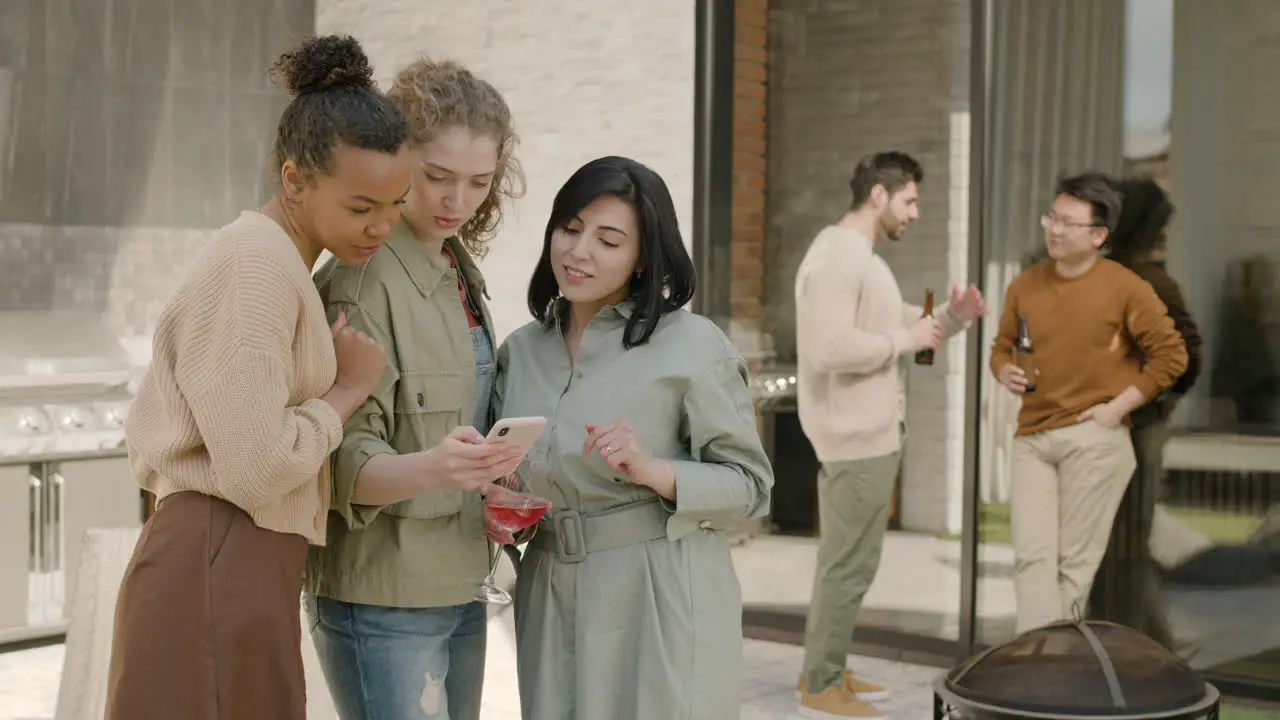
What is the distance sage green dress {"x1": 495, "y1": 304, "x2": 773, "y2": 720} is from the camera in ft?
7.88

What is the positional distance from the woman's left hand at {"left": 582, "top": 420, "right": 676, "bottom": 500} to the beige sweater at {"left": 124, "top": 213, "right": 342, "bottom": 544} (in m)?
0.41

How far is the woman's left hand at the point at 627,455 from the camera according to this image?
228 cm

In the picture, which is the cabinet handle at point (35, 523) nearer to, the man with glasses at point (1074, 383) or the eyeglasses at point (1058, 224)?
the man with glasses at point (1074, 383)

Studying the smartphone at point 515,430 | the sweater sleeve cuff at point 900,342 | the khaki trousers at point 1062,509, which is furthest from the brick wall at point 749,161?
the smartphone at point 515,430

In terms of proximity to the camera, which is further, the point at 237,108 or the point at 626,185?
the point at 237,108

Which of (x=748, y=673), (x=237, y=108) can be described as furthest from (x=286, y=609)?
(x=237, y=108)

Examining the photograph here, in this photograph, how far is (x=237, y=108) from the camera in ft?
23.4

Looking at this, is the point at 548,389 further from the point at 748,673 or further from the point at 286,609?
the point at 748,673

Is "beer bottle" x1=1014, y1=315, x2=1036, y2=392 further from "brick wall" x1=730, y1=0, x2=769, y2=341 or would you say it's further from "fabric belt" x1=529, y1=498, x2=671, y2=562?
"fabric belt" x1=529, y1=498, x2=671, y2=562

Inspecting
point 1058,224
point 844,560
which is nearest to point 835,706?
point 844,560

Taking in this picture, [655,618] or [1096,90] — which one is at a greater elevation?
[1096,90]

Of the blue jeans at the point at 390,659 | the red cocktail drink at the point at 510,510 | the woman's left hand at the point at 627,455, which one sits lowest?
the blue jeans at the point at 390,659

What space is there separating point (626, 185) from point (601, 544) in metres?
0.57

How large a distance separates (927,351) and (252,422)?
152 inches
